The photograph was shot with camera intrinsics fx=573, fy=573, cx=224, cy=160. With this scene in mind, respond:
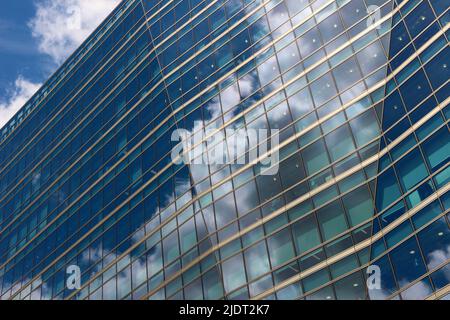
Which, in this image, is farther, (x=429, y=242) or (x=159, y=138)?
(x=159, y=138)

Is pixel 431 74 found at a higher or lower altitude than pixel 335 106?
lower

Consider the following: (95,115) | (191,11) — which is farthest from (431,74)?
(95,115)

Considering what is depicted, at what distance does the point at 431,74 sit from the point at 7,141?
5657cm

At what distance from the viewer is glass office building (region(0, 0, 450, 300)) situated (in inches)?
1147

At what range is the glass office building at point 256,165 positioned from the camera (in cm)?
2914

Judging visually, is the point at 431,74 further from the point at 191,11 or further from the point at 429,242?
the point at 191,11

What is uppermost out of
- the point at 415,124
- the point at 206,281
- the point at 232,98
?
the point at 232,98

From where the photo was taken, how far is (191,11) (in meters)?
48.8

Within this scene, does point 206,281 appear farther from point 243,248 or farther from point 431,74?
point 431,74

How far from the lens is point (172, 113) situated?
147 ft

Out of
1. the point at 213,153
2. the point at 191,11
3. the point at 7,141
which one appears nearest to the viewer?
the point at 213,153

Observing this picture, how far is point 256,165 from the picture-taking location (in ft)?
120

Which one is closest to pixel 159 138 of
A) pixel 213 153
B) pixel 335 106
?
pixel 213 153
